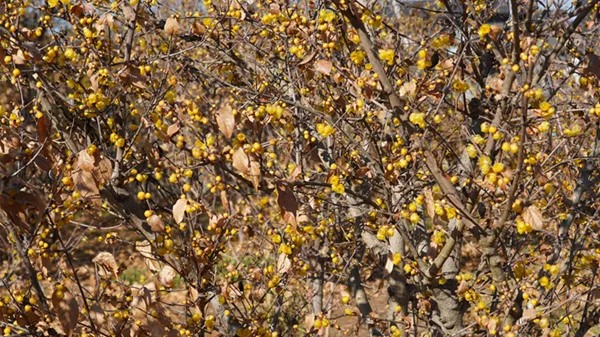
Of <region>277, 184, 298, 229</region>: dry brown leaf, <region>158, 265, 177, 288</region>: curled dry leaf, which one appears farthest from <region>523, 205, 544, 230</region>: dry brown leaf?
<region>158, 265, 177, 288</region>: curled dry leaf

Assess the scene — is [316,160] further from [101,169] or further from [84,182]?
[84,182]

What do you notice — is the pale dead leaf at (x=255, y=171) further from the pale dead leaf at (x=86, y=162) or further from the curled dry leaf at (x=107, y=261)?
the curled dry leaf at (x=107, y=261)

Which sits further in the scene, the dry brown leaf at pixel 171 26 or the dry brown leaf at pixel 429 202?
the dry brown leaf at pixel 171 26

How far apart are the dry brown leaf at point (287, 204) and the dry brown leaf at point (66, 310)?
0.89 meters

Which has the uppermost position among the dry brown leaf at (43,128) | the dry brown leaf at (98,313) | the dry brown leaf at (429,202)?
the dry brown leaf at (429,202)

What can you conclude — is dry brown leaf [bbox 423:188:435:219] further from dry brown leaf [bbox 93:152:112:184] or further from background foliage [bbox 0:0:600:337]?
dry brown leaf [bbox 93:152:112:184]

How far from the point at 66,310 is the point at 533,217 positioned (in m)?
1.83

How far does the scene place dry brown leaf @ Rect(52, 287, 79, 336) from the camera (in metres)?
2.09

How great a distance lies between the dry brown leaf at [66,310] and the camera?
2.09 m

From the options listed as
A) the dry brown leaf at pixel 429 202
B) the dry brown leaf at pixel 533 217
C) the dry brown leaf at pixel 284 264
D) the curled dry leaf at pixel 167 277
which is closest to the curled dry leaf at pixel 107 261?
the curled dry leaf at pixel 167 277

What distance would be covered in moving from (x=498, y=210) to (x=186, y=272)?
163 cm

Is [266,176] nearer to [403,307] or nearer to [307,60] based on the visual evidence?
[307,60]

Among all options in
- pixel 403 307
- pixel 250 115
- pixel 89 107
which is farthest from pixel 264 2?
pixel 403 307

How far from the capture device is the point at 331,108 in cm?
315
